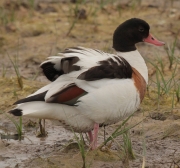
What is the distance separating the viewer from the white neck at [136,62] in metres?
5.98

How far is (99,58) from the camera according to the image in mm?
5543

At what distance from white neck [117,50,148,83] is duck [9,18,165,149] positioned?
0.98 feet

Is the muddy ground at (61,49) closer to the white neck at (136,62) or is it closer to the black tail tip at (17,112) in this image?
the black tail tip at (17,112)

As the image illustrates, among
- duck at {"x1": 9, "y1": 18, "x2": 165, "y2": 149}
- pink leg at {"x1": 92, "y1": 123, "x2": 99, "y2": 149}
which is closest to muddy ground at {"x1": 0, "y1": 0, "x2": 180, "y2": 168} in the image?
pink leg at {"x1": 92, "y1": 123, "x2": 99, "y2": 149}

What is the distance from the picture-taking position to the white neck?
5980 millimetres

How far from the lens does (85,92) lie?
213 inches

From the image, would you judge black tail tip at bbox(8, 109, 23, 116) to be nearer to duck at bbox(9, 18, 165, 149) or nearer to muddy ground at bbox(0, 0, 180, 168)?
duck at bbox(9, 18, 165, 149)

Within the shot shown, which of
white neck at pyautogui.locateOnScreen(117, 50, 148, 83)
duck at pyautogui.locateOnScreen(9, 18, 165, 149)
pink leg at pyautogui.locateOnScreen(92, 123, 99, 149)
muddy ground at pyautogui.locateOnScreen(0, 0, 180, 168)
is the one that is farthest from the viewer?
white neck at pyautogui.locateOnScreen(117, 50, 148, 83)

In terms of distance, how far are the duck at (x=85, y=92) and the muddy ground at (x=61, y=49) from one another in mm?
280

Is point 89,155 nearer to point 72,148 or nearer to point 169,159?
point 72,148

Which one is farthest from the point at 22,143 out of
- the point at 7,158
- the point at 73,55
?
the point at 73,55

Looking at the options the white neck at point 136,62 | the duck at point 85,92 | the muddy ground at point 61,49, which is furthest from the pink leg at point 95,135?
the white neck at point 136,62

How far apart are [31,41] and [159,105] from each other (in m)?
3.26

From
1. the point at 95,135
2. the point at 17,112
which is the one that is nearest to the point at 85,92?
the point at 95,135
